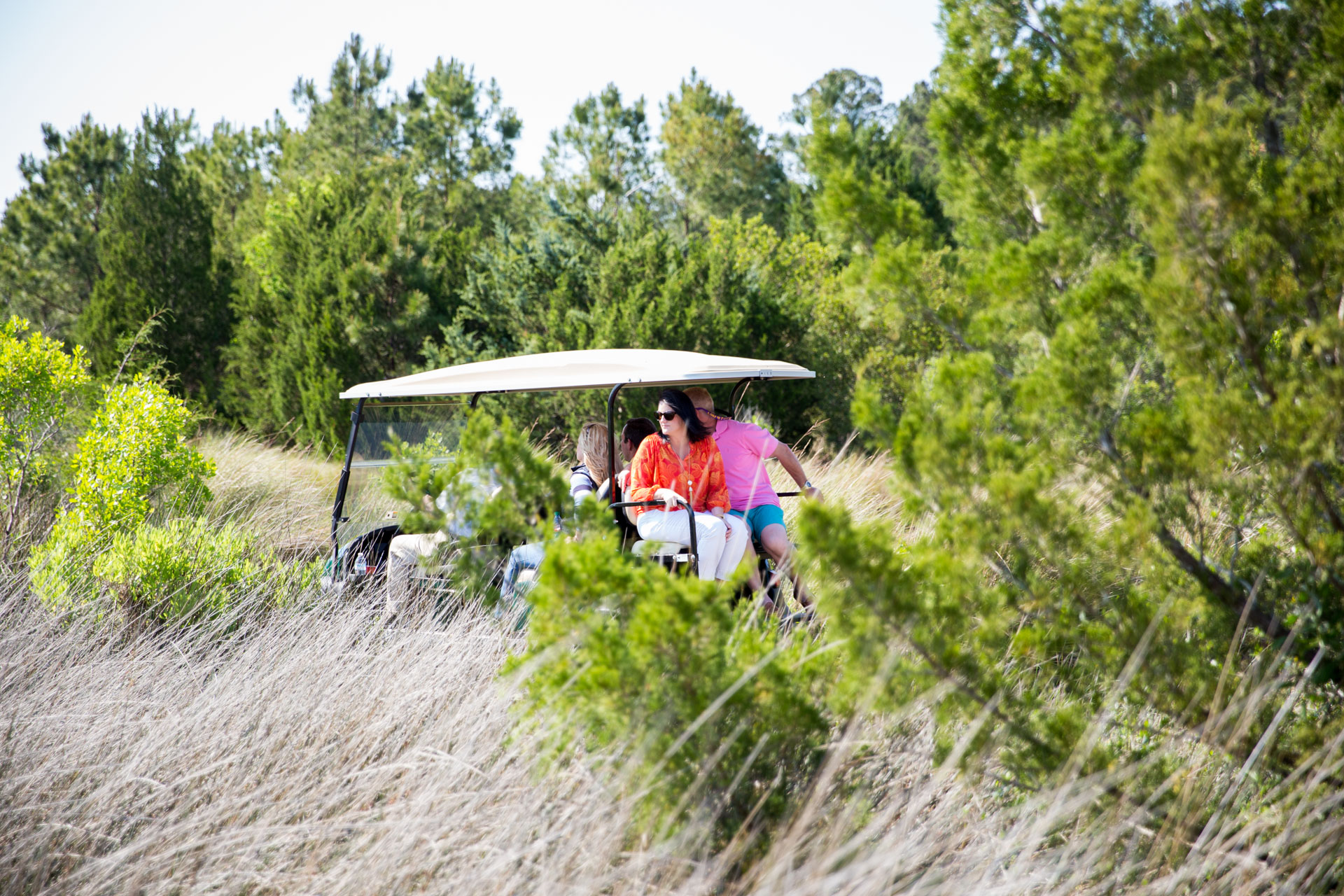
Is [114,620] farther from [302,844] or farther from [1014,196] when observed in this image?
[1014,196]

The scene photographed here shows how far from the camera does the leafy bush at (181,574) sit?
4453mm

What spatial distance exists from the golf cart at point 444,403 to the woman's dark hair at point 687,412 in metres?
0.09

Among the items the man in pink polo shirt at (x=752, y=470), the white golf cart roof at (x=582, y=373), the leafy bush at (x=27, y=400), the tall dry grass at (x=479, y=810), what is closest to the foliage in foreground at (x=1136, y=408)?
the tall dry grass at (x=479, y=810)

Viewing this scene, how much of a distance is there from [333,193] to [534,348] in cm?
607

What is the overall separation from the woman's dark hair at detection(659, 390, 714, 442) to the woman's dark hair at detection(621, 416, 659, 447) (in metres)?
0.63

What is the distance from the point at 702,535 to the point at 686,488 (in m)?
0.53

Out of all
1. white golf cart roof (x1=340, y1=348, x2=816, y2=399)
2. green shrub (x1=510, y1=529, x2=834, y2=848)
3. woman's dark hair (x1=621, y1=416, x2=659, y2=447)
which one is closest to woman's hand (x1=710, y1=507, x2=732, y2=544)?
white golf cart roof (x1=340, y1=348, x2=816, y2=399)

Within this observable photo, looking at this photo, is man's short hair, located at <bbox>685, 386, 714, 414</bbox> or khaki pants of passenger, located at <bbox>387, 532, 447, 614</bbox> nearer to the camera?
khaki pants of passenger, located at <bbox>387, 532, 447, 614</bbox>

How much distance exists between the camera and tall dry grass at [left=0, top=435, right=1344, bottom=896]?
2053 mm

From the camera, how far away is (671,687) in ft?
6.97

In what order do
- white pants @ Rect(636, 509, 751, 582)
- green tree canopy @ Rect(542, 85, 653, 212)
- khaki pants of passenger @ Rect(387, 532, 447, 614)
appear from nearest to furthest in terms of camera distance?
1. white pants @ Rect(636, 509, 751, 582)
2. khaki pants of passenger @ Rect(387, 532, 447, 614)
3. green tree canopy @ Rect(542, 85, 653, 212)

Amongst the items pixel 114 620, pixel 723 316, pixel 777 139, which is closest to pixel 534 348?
pixel 723 316

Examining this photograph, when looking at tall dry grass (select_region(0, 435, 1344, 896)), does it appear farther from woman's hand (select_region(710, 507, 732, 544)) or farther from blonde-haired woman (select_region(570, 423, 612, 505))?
blonde-haired woman (select_region(570, 423, 612, 505))

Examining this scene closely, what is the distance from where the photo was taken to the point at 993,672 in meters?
2.26
